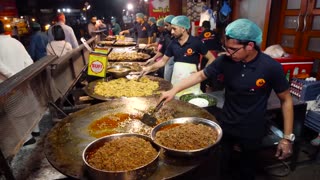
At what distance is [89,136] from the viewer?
2.37 meters

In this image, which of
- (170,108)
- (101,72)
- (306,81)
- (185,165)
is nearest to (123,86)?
(101,72)

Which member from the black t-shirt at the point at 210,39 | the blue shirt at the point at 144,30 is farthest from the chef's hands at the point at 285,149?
the blue shirt at the point at 144,30

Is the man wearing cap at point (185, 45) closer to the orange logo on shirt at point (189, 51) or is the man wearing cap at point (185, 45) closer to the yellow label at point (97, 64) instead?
the orange logo on shirt at point (189, 51)

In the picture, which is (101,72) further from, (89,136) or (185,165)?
(185,165)

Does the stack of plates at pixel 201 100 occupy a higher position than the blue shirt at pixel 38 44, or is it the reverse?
the blue shirt at pixel 38 44

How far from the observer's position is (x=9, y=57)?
4.70m

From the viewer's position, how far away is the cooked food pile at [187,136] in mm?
1930

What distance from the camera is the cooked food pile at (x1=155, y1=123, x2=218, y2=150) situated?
193 cm

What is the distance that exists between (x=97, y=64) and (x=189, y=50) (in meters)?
1.87

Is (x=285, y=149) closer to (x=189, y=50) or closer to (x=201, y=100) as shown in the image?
(x=201, y=100)

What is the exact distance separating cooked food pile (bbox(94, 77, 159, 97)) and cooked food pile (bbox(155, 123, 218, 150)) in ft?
4.98

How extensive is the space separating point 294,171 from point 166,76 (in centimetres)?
399

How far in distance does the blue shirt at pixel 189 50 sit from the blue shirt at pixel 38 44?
478 cm

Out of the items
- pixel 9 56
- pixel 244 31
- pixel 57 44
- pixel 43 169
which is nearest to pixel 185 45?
pixel 244 31
